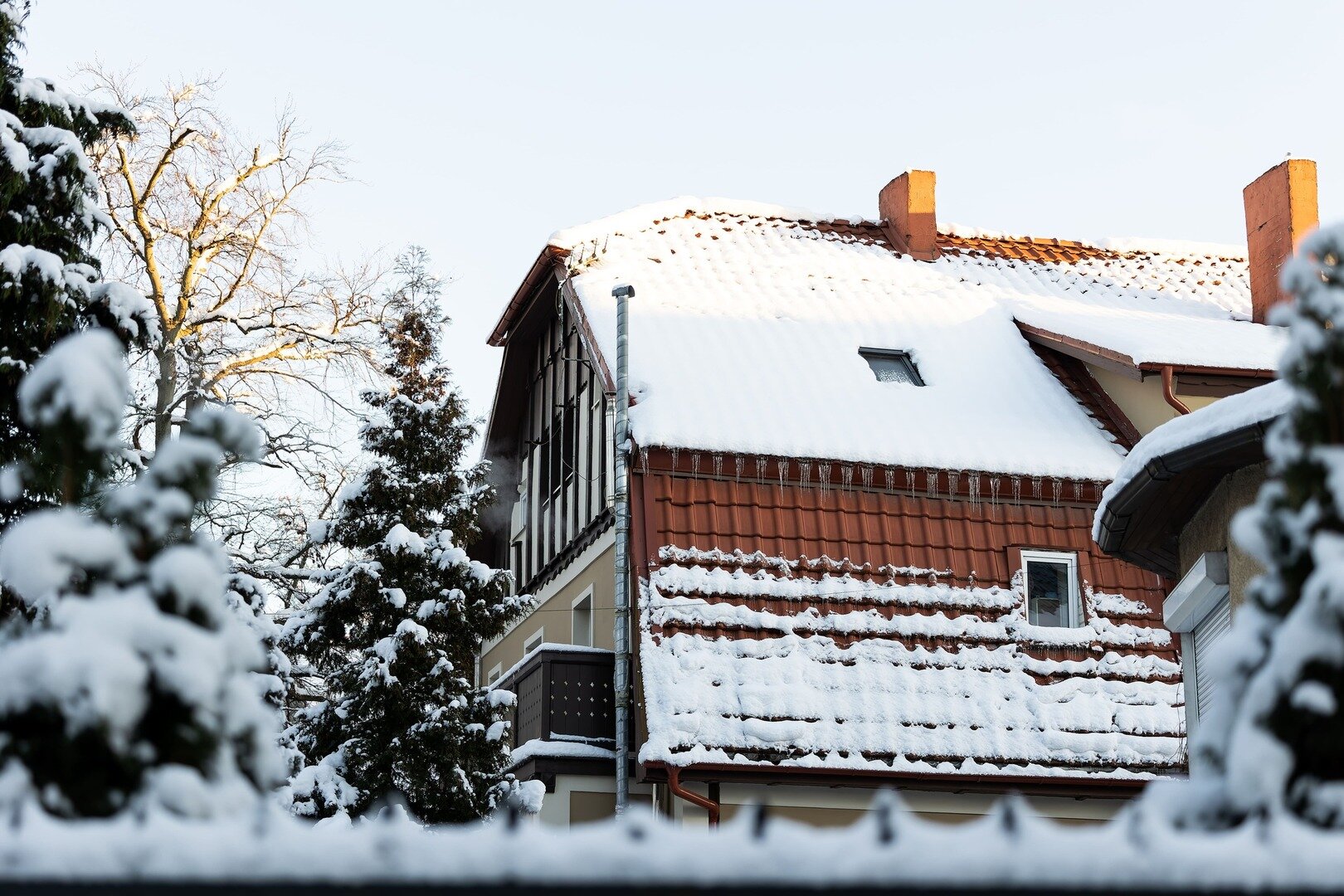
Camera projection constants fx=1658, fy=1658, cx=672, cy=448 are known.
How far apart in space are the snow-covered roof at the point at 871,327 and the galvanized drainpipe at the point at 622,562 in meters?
0.25

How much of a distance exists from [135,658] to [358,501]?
13.0 metres

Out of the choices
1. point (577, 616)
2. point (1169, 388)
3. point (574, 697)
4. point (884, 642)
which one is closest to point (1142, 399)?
point (1169, 388)

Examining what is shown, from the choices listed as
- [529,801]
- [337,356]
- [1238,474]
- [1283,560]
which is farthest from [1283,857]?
[337,356]

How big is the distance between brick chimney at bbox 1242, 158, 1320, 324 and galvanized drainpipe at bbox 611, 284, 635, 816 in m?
8.74

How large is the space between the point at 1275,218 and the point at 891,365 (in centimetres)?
573

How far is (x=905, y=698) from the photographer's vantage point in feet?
52.0

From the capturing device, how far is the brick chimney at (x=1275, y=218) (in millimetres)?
20922

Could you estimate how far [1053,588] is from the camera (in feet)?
57.0

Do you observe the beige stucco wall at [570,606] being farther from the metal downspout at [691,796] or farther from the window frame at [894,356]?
the window frame at [894,356]

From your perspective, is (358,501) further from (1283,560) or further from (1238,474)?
(1283,560)

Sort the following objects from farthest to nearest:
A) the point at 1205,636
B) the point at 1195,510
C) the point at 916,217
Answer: the point at 916,217, the point at 1205,636, the point at 1195,510

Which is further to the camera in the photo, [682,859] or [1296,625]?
[1296,625]

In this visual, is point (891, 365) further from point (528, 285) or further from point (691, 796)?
point (691, 796)

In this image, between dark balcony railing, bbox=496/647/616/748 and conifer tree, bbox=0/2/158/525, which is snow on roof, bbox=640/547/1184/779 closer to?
dark balcony railing, bbox=496/647/616/748
